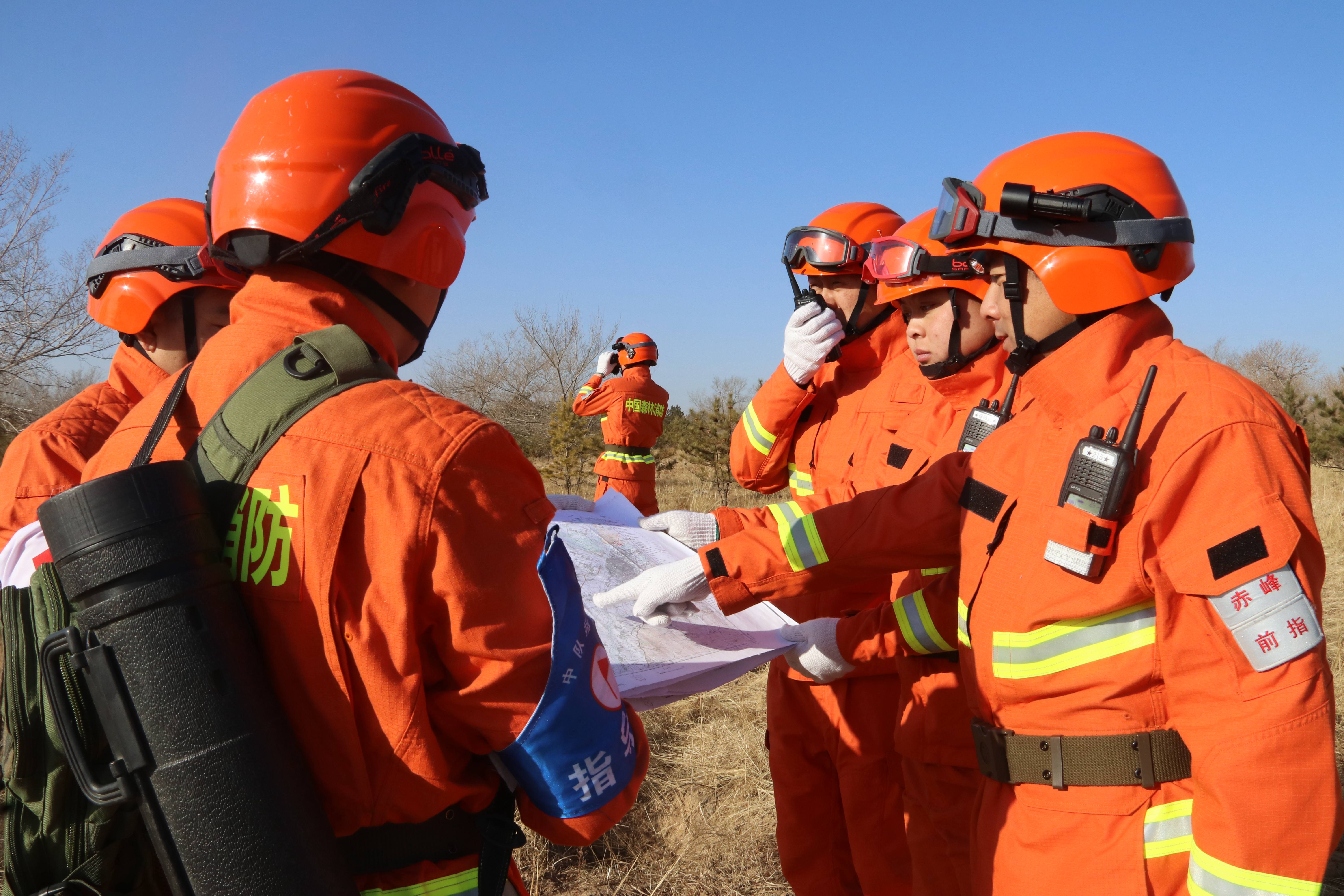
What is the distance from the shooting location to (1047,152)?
2115 mm

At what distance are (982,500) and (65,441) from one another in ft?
9.51

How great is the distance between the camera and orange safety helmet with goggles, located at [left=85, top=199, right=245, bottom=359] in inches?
118

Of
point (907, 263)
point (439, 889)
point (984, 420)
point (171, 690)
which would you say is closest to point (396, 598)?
point (171, 690)

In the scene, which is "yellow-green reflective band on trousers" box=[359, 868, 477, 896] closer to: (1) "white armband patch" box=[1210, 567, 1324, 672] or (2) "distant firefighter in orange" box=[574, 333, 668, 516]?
(1) "white armband patch" box=[1210, 567, 1324, 672]

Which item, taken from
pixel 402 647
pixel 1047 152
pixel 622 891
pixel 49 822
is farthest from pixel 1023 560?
pixel 622 891

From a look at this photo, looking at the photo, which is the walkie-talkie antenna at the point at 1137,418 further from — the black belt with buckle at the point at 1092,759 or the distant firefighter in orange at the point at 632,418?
the distant firefighter in orange at the point at 632,418

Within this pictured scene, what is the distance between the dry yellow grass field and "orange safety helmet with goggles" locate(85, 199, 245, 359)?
2775 millimetres

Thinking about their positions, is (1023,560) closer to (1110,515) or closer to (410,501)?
(1110,515)

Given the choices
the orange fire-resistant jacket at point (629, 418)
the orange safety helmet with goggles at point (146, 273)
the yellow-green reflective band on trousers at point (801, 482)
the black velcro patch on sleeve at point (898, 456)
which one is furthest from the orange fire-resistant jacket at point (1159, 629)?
the orange fire-resistant jacket at point (629, 418)

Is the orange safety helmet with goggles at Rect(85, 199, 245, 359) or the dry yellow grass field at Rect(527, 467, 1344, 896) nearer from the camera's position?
the orange safety helmet with goggles at Rect(85, 199, 245, 359)

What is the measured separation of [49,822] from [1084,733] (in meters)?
1.88

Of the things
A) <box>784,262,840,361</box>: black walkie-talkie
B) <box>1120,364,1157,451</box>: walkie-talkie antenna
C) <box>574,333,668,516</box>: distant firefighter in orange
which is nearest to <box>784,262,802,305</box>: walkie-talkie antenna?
<box>784,262,840,361</box>: black walkie-talkie

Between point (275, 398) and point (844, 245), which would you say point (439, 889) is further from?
point (844, 245)

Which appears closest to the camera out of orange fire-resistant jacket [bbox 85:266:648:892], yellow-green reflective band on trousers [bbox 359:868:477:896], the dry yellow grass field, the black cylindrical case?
the black cylindrical case
